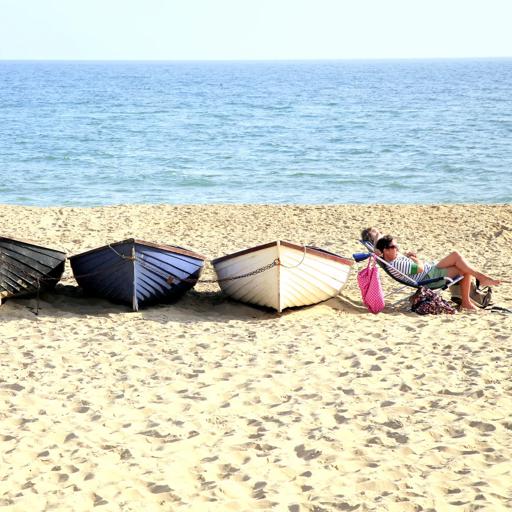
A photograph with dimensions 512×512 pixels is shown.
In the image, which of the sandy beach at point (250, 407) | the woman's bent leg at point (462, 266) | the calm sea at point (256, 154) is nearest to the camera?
the sandy beach at point (250, 407)

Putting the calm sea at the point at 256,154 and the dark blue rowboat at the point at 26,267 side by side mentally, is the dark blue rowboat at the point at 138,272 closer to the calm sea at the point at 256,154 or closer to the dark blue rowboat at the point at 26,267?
the dark blue rowboat at the point at 26,267

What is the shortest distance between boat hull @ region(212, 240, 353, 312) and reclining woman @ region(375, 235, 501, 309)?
49 cm

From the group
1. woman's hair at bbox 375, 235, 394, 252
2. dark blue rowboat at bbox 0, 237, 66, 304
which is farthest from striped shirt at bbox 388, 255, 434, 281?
dark blue rowboat at bbox 0, 237, 66, 304

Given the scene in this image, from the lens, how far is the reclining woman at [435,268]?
921cm

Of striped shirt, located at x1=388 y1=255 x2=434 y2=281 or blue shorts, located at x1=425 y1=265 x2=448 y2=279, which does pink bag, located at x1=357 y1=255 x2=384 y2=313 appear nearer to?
striped shirt, located at x1=388 y1=255 x2=434 y2=281

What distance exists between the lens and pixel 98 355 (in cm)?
765

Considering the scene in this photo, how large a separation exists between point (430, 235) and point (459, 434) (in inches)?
330

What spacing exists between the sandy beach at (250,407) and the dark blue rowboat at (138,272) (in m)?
0.19

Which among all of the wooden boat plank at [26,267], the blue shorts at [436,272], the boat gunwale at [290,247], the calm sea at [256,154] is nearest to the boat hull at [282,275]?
the boat gunwale at [290,247]

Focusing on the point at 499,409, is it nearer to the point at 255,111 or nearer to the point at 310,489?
the point at 310,489

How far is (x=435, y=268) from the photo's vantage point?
9328 mm

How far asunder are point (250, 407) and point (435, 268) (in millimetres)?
3568

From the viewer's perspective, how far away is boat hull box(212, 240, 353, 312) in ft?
29.7

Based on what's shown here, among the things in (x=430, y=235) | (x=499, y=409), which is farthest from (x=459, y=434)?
(x=430, y=235)
